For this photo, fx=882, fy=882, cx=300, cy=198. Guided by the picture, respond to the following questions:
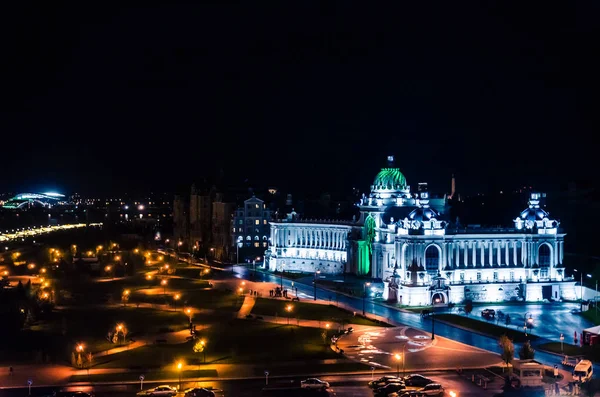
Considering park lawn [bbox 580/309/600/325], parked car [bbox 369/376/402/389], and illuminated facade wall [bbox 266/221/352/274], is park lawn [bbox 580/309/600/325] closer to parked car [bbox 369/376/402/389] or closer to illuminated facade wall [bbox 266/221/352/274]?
parked car [bbox 369/376/402/389]

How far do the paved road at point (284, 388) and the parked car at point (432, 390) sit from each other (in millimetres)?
1007

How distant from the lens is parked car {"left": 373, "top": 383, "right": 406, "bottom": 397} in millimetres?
43188

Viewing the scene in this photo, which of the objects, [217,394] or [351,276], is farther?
[351,276]

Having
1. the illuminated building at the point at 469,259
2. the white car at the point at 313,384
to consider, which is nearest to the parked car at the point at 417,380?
the white car at the point at 313,384

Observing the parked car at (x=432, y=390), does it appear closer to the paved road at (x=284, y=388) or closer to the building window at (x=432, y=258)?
the paved road at (x=284, y=388)

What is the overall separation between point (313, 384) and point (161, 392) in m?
7.53

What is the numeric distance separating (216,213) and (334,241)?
29038mm

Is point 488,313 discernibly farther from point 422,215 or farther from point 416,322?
point 422,215

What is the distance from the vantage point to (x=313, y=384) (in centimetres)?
4416

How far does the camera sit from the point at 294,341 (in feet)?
187

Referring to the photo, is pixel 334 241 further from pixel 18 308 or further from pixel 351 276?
pixel 18 308

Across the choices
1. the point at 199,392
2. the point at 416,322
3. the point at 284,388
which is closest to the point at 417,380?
the point at 284,388

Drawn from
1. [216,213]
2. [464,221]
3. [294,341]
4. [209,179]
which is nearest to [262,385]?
[294,341]

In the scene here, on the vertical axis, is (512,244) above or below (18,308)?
above
